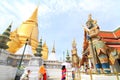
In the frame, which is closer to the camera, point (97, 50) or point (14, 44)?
point (97, 50)

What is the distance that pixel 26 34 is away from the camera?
96.9 feet

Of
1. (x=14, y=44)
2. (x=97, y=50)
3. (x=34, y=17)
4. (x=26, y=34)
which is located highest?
(x=34, y=17)

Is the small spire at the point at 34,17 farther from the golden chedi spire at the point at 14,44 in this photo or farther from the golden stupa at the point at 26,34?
the golden chedi spire at the point at 14,44

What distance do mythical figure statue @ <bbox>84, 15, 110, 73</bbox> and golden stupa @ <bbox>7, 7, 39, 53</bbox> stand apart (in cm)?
1893

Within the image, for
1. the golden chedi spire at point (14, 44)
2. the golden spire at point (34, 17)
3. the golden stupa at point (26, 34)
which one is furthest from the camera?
the golden spire at point (34, 17)

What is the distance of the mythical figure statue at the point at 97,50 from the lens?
24.2ft

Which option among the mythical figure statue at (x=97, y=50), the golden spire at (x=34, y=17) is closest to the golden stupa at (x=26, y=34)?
the golden spire at (x=34, y=17)

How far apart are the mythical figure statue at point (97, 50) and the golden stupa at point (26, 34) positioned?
745 inches

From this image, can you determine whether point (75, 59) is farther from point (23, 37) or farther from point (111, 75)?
point (23, 37)

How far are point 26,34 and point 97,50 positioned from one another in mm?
23953

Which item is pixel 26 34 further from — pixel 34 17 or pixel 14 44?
pixel 34 17

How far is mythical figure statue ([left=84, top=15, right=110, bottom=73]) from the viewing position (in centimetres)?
738

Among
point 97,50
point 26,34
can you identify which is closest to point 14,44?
point 26,34

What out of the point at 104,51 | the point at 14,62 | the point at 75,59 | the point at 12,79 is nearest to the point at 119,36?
the point at 104,51
